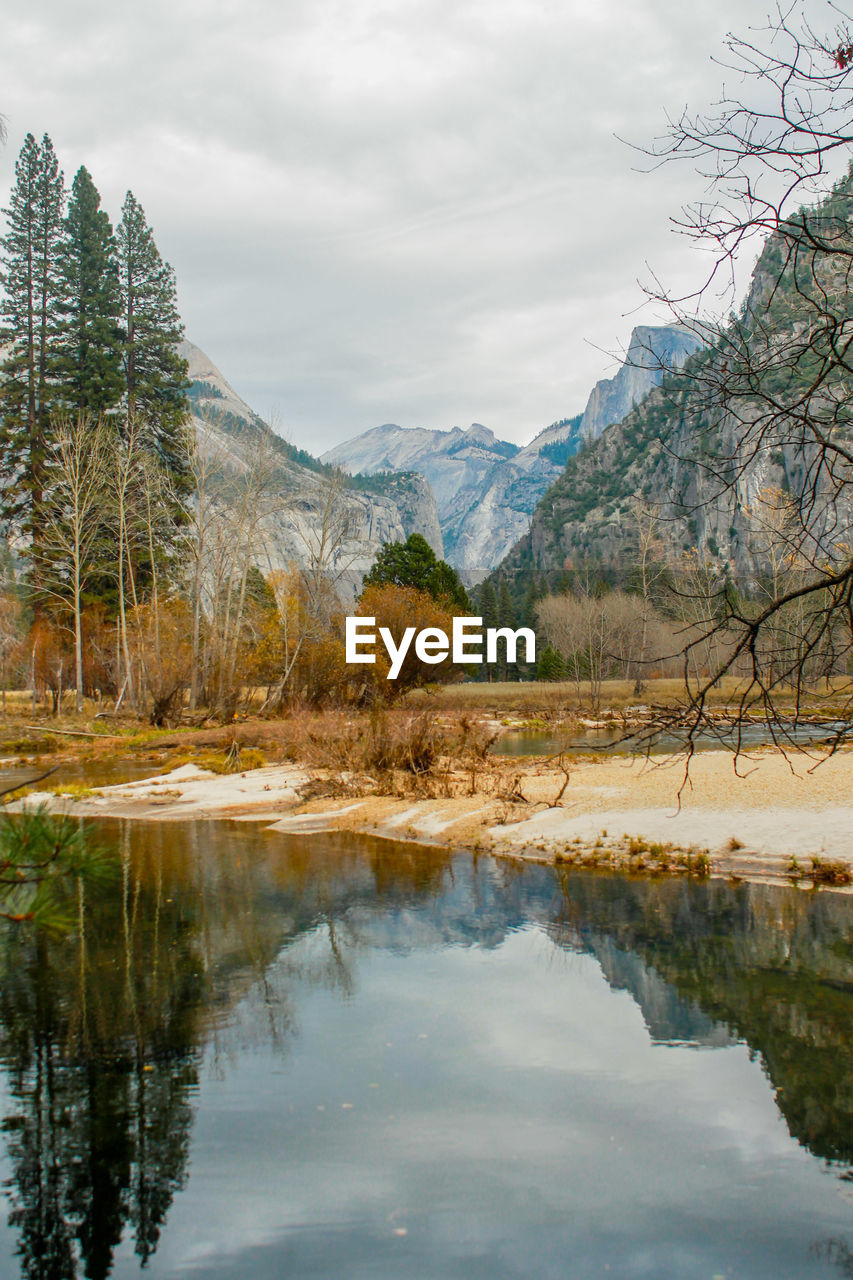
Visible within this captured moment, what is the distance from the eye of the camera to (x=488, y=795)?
1902 cm

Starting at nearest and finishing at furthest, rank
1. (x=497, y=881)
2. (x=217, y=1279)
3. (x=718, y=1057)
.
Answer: (x=217, y=1279) < (x=718, y=1057) < (x=497, y=881)

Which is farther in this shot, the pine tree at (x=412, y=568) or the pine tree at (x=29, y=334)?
the pine tree at (x=412, y=568)

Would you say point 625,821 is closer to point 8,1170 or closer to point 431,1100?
point 431,1100

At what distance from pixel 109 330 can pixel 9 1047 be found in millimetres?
43193

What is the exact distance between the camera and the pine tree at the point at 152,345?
4656 cm

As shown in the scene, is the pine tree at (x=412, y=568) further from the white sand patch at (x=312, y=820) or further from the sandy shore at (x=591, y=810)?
the white sand patch at (x=312, y=820)

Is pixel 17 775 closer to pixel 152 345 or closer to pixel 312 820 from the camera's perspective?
pixel 312 820

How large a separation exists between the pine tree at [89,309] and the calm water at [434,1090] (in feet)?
122

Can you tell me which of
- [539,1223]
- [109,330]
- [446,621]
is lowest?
[539,1223]

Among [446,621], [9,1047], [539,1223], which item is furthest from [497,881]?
[446,621]

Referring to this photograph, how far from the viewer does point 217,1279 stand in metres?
4.68

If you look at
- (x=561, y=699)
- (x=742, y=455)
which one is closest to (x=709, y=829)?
(x=742, y=455)

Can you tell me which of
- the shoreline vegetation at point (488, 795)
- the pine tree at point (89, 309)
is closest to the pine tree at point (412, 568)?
the pine tree at point (89, 309)

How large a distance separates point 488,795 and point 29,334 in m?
35.8
